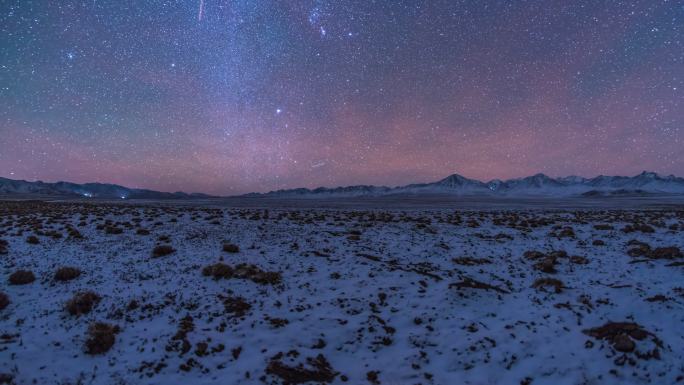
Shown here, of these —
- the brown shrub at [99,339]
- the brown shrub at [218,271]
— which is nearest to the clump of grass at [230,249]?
the brown shrub at [218,271]

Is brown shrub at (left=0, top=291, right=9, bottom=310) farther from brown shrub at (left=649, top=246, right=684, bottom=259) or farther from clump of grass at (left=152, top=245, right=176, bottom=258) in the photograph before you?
brown shrub at (left=649, top=246, right=684, bottom=259)

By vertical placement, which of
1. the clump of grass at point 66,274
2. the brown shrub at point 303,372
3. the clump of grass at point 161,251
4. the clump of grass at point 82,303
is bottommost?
the brown shrub at point 303,372

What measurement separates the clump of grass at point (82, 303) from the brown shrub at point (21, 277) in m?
2.95

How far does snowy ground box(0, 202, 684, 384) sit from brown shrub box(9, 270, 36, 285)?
79mm

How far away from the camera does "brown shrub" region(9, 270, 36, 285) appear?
38.0 ft

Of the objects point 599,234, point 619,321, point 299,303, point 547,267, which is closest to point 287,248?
point 299,303

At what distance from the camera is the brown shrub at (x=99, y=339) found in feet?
24.9

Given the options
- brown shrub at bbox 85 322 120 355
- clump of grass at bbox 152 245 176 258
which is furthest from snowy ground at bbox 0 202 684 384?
clump of grass at bbox 152 245 176 258

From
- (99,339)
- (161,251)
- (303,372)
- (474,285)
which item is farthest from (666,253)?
(161,251)

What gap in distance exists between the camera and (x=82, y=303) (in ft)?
32.0

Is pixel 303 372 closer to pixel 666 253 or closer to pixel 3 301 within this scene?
pixel 3 301

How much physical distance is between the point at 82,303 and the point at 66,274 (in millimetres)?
3434

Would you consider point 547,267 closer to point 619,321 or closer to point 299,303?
point 619,321

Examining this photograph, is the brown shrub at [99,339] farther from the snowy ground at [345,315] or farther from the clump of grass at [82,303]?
the clump of grass at [82,303]
